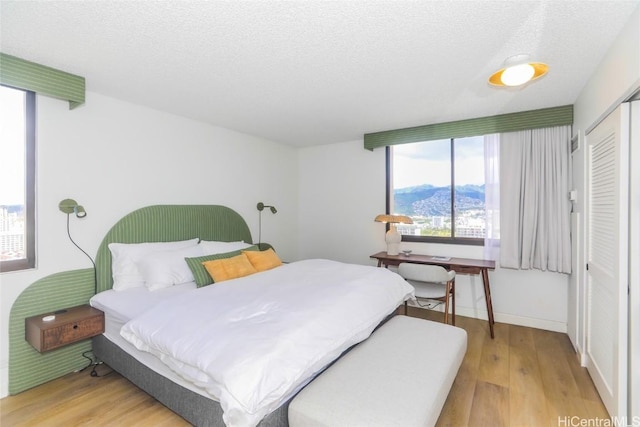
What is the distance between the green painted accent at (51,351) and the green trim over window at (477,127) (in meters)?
3.45

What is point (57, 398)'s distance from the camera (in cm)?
208

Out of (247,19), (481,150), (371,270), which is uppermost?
(247,19)

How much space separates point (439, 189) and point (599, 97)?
1.89m

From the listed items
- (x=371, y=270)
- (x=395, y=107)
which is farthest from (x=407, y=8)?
(x=371, y=270)

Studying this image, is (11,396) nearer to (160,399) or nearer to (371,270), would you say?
(160,399)

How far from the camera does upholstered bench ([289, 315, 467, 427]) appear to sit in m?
1.35

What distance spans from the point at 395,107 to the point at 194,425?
3.02 meters

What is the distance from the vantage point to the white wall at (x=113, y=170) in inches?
89.7

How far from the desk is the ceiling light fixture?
1828mm

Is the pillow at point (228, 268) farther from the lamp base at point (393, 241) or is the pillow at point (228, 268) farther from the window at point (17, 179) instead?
the lamp base at point (393, 241)

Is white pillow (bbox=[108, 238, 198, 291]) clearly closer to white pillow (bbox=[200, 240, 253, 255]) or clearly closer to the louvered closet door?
white pillow (bbox=[200, 240, 253, 255])

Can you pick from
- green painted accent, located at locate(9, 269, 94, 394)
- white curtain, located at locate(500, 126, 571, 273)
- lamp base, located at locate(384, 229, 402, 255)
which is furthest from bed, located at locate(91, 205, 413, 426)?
white curtain, located at locate(500, 126, 571, 273)

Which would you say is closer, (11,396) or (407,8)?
(407,8)

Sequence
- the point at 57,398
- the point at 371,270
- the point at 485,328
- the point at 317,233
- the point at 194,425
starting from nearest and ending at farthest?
the point at 194,425
the point at 57,398
the point at 371,270
the point at 485,328
the point at 317,233
